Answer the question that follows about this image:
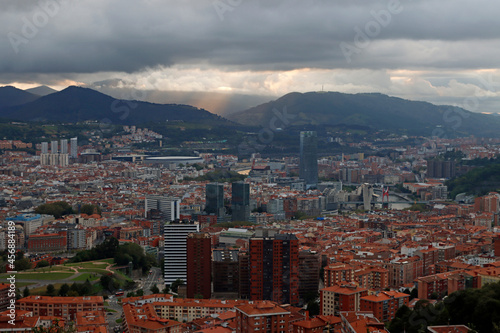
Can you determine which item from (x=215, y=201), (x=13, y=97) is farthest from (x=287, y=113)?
(x=215, y=201)

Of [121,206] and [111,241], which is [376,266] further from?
[121,206]

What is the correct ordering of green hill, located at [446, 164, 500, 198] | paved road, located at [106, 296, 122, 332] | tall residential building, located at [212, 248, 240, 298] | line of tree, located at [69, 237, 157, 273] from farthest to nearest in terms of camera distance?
green hill, located at [446, 164, 500, 198] < line of tree, located at [69, 237, 157, 273] < tall residential building, located at [212, 248, 240, 298] < paved road, located at [106, 296, 122, 332]

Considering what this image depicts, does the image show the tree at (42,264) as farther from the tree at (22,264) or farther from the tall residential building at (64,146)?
the tall residential building at (64,146)

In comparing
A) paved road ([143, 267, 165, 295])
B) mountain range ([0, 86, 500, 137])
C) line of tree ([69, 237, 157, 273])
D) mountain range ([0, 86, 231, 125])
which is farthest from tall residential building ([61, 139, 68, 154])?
paved road ([143, 267, 165, 295])

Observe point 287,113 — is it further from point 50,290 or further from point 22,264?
point 50,290

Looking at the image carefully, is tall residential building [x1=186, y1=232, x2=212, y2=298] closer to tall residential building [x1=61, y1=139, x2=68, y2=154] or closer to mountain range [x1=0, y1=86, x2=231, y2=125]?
tall residential building [x1=61, y1=139, x2=68, y2=154]

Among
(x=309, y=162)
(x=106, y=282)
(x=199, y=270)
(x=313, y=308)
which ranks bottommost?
(x=106, y=282)

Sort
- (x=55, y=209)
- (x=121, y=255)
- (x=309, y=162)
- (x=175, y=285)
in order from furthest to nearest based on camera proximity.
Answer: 1. (x=309, y=162)
2. (x=55, y=209)
3. (x=121, y=255)
4. (x=175, y=285)
